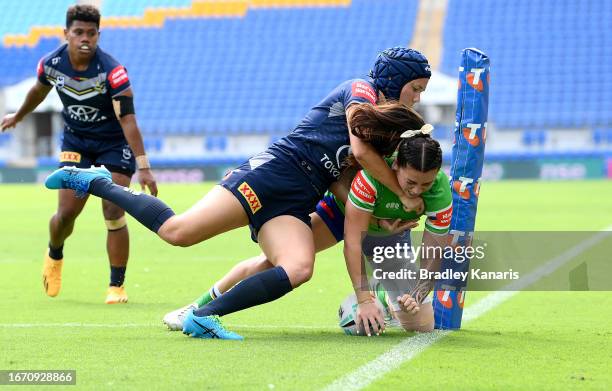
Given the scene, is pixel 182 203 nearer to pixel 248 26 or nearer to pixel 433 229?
pixel 433 229

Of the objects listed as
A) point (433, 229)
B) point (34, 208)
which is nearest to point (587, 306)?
point (433, 229)

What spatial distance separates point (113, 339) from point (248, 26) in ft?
104

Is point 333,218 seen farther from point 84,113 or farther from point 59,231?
point 59,231

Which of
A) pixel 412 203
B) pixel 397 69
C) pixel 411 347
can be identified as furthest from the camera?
pixel 397 69

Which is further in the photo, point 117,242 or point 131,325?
point 117,242

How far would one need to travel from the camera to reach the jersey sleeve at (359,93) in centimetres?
547

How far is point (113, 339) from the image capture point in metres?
5.49

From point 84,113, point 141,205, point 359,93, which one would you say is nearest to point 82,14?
point 84,113

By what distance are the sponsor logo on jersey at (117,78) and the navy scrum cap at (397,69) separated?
252 centimetres

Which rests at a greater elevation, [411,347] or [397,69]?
[397,69]

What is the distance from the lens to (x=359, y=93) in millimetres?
5504

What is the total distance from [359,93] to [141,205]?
130cm

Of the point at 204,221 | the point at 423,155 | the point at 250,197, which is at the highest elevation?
the point at 423,155

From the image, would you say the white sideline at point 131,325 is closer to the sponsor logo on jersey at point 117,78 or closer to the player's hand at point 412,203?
the player's hand at point 412,203
